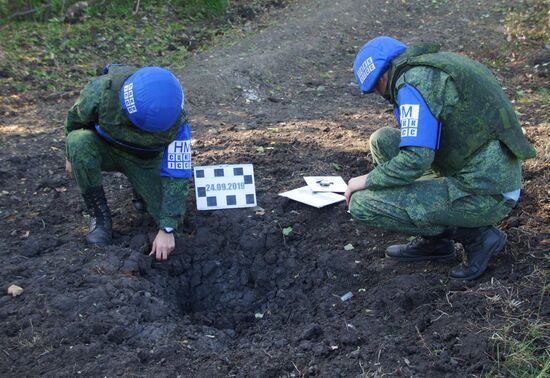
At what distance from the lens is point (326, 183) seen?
4492mm

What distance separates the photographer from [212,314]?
371cm

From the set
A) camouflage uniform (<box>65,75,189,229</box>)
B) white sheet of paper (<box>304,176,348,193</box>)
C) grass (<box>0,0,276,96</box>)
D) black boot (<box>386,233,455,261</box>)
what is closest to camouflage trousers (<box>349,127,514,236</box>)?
black boot (<box>386,233,455,261</box>)

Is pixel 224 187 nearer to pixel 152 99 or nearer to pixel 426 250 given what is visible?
pixel 152 99

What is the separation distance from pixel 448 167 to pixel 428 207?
0.88ft

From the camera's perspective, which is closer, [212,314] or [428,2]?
[212,314]

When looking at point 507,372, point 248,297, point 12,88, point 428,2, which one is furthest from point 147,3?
point 507,372

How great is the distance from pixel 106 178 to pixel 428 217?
2.54 m

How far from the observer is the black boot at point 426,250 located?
11.9 ft

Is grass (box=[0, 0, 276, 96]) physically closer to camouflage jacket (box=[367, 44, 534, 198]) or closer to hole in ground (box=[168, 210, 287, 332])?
hole in ground (box=[168, 210, 287, 332])

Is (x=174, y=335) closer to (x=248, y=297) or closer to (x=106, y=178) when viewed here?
(x=248, y=297)

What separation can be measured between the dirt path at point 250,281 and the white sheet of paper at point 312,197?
0.20 feet

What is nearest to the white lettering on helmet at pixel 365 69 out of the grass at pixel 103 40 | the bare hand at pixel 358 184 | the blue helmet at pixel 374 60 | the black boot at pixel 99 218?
the blue helmet at pixel 374 60

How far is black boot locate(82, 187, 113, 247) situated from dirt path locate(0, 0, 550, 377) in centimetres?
10

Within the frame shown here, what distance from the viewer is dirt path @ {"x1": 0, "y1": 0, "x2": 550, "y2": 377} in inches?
115
